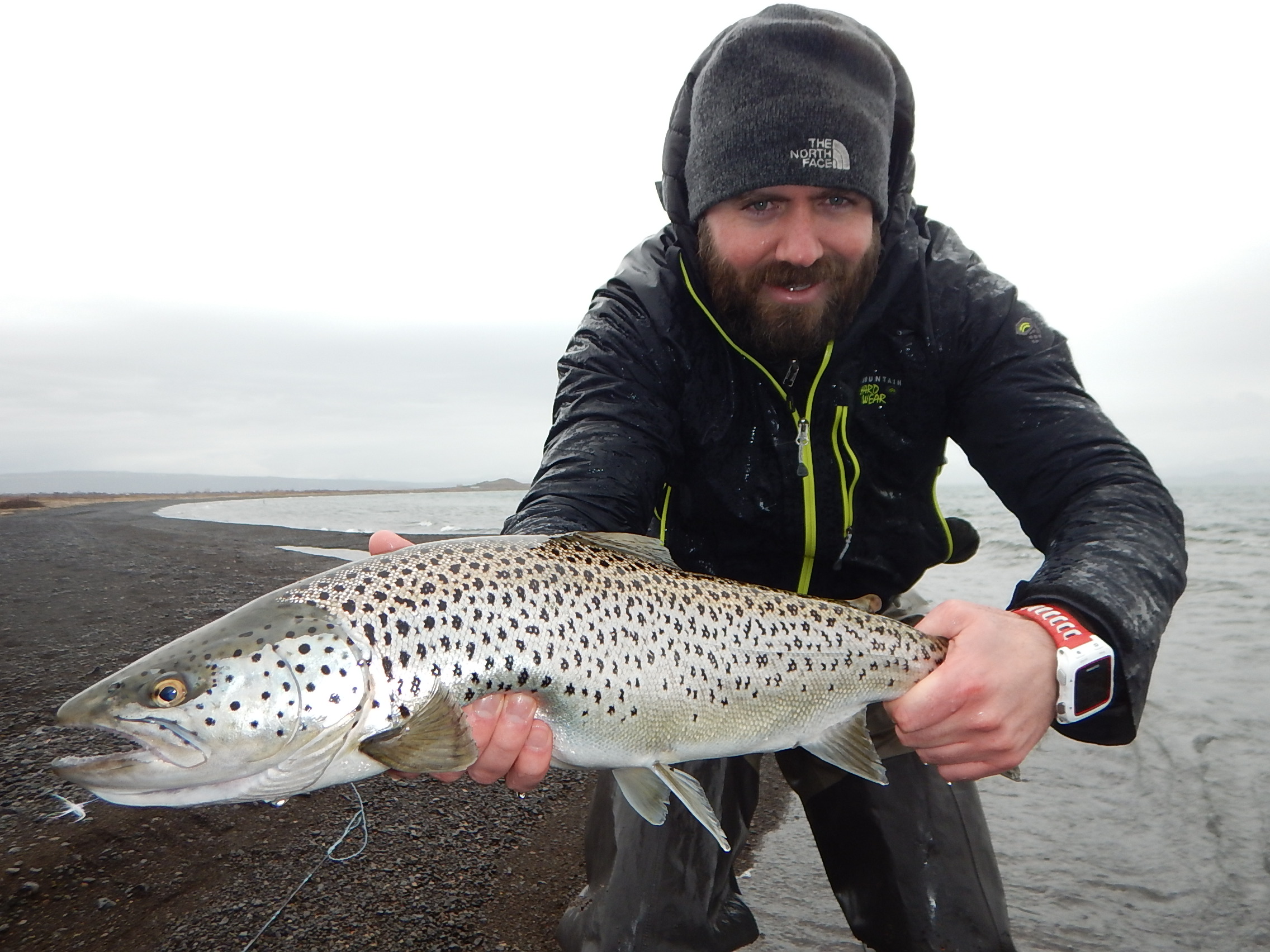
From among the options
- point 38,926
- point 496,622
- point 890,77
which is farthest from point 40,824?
point 890,77

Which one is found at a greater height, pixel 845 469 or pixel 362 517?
pixel 845 469

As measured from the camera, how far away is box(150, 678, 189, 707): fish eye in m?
2.10

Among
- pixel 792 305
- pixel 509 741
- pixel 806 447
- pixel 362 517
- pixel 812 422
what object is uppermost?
pixel 792 305

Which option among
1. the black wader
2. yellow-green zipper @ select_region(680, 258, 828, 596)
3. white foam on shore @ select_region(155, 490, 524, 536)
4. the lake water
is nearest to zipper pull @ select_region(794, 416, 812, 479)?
yellow-green zipper @ select_region(680, 258, 828, 596)

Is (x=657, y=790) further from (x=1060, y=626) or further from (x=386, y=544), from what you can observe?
(x=1060, y=626)

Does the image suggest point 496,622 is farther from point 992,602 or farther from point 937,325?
point 992,602

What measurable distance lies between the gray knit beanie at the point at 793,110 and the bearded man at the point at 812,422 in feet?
0.03

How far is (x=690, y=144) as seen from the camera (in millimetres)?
3562

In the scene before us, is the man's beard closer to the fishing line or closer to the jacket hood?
the jacket hood

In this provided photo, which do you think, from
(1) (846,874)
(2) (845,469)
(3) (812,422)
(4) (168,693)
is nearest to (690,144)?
(3) (812,422)

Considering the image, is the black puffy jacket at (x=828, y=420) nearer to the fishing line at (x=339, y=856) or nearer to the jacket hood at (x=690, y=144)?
the jacket hood at (x=690, y=144)

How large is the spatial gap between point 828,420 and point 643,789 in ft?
5.71

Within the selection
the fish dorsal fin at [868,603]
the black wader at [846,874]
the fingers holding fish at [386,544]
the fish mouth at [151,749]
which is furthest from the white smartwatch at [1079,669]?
the fish mouth at [151,749]

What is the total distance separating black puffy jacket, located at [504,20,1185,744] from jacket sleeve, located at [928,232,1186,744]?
0.03 ft
